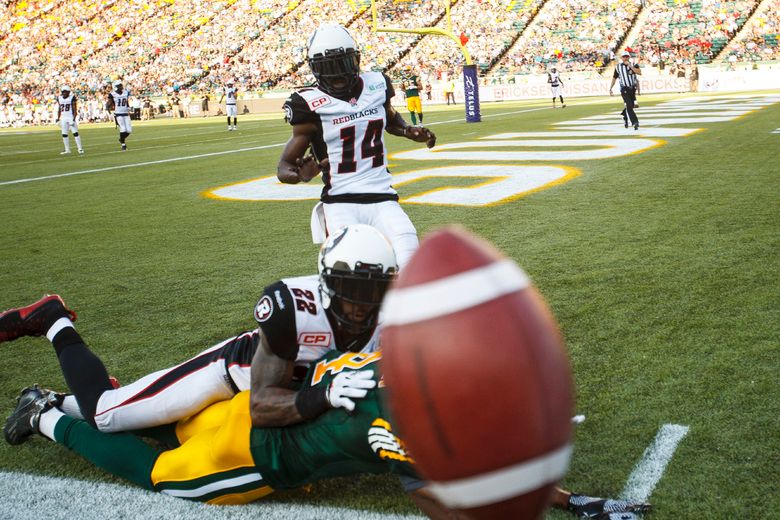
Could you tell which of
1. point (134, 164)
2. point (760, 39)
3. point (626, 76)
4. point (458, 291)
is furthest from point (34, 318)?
point (760, 39)

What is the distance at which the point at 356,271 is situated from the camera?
2.49 meters

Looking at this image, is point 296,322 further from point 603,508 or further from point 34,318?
point 34,318

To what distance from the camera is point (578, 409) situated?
10.9 feet

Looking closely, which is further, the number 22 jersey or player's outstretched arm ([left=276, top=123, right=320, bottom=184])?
player's outstretched arm ([left=276, top=123, right=320, bottom=184])

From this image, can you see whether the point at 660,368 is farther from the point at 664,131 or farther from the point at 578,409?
the point at 664,131

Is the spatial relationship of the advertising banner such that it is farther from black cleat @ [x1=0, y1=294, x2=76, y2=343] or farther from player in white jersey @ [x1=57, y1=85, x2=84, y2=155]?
black cleat @ [x1=0, y1=294, x2=76, y2=343]

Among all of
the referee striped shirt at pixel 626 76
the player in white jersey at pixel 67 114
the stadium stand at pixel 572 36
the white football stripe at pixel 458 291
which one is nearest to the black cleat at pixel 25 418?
the white football stripe at pixel 458 291

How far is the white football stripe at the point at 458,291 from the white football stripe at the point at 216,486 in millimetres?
1698

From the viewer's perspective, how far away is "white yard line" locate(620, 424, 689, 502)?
2.65 m

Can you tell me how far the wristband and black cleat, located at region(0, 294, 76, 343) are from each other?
1.77 meters

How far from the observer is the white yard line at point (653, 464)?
2.65 meters

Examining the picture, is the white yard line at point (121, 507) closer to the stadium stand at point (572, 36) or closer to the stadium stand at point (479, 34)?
the stadium stand at point (572, 36)

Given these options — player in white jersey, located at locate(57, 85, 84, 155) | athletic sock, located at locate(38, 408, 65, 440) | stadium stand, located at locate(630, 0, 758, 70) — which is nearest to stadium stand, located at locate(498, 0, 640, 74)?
stadium stand, located at locate(630, 0, 758, 70)

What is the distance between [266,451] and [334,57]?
7.96ft
